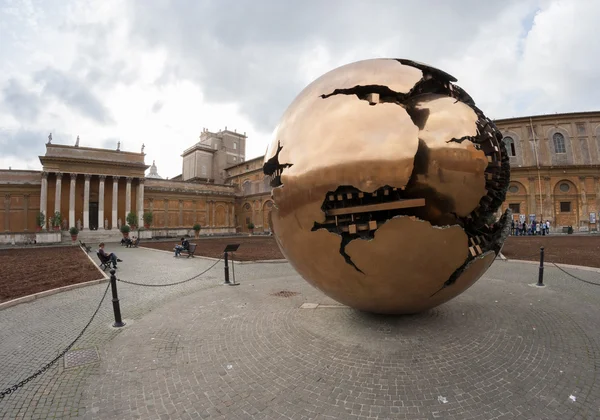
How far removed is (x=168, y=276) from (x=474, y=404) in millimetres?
11616

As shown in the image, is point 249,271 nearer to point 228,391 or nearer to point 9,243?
point 228,391

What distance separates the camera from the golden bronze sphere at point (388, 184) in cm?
371

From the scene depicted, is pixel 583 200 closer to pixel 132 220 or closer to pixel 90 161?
pixel 132 220

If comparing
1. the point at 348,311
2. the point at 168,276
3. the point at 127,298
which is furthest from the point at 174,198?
the point at 348,311

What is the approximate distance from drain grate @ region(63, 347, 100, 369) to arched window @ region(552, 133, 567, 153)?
195ft

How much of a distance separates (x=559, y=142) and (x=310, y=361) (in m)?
58.5

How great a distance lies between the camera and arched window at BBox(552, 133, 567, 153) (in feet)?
147

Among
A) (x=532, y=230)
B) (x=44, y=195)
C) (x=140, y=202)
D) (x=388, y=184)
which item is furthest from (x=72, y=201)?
(x=532, y=230)

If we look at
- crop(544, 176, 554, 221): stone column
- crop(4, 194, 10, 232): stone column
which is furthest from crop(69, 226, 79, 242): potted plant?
crop(544, 176, 554, 221): stone column

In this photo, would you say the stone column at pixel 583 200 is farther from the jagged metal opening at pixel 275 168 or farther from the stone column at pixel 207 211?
the stone column at pixel 207 211

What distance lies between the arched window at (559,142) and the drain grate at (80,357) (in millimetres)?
59533

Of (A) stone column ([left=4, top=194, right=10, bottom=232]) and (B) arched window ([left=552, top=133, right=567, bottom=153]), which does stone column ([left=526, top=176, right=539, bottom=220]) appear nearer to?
(B) arched window ([left=552, top=133, right=567, bottom=153])

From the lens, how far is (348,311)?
6.20m

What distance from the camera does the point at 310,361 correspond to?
4297mm
